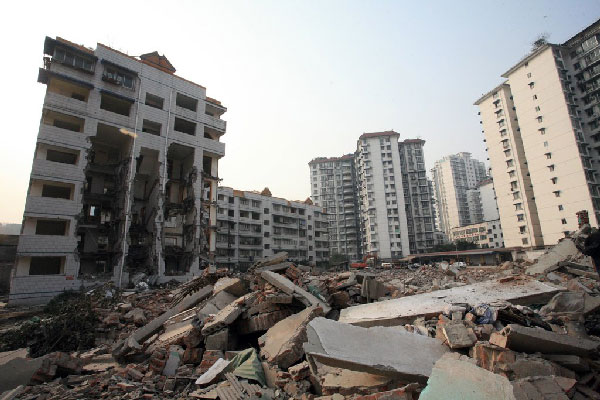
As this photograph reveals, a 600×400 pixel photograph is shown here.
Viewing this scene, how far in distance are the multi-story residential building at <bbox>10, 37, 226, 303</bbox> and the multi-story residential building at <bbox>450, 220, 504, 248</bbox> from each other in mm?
63584

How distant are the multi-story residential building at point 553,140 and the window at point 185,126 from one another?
47.0 metres

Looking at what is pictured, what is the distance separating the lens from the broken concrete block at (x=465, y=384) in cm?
264

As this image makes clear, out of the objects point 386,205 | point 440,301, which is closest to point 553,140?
point 386,205

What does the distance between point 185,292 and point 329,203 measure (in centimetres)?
6971

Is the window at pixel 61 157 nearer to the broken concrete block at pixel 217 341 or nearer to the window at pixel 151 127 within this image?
the window at pixel 151 127

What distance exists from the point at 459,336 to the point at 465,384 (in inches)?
40.9

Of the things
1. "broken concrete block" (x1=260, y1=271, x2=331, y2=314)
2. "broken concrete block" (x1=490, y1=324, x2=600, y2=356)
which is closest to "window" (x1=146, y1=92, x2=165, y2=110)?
"broken concrete block" (x1=260, y1=271, x2=331, y2=314)

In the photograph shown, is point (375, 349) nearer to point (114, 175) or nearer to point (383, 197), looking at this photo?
point (114, 175)

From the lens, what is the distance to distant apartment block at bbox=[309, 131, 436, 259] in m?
61.1

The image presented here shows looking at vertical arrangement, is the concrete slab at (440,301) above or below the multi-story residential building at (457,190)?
below

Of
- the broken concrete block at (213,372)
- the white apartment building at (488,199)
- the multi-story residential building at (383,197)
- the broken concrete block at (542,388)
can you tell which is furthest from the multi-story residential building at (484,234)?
the broken concrete block at (213,372)

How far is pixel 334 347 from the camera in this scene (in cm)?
378

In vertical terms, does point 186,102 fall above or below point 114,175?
above

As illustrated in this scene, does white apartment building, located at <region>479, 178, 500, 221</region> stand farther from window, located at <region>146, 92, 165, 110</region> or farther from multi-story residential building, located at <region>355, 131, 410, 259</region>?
window, located at <region>146, 92, 165, 110</region>
